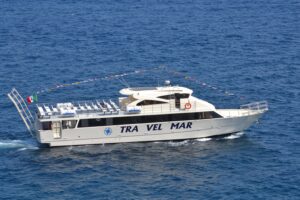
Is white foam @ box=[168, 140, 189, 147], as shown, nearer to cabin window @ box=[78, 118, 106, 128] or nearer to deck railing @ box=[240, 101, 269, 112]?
cabin window @ box=[78, 118, 106, 128]

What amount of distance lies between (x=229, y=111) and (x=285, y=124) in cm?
727

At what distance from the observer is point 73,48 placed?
14262 cm

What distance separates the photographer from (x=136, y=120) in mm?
95812

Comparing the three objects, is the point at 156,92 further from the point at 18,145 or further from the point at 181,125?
the point at 18,145

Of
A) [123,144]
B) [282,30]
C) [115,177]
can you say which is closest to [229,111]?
[123,144]

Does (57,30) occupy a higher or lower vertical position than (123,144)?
higher

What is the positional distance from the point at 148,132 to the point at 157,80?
84.2 ft

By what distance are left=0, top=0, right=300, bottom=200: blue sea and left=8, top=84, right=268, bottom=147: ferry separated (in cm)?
129

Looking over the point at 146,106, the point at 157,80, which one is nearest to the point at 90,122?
the point at 146,106

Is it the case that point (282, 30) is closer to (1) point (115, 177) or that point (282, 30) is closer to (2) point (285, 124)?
(2) point (285, 124)

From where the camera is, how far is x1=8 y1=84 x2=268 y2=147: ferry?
311 feet

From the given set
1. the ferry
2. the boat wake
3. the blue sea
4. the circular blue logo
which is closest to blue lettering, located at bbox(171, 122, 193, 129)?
the ferry

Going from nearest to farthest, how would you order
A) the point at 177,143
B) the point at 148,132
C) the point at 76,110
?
the point at 76,110, the point at 148,132, the point at 177,143

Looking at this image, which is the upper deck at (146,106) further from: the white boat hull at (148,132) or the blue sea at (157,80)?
the blue sea at (157,80)
